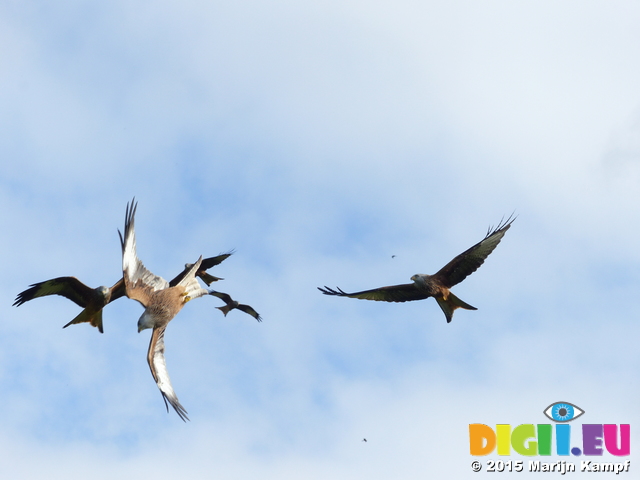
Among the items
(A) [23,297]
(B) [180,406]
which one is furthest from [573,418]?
(A) [23,297]

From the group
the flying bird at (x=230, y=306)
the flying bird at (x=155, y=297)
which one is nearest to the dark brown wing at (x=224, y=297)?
the flying bird at (x=230, y=306)

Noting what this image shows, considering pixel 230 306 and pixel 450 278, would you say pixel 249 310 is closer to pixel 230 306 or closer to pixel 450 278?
pixel 230 306

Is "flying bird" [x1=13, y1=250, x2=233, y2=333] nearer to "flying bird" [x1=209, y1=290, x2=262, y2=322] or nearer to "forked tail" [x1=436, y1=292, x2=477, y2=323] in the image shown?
"flying bird" [x1=209, y1=290, x2=262, y2=322]

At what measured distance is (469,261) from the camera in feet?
85.1

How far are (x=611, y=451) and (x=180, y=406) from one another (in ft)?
41.4

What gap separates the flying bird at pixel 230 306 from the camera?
2721 centimetres

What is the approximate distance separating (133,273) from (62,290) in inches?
152

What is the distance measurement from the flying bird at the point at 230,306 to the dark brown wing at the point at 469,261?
17.7 ft

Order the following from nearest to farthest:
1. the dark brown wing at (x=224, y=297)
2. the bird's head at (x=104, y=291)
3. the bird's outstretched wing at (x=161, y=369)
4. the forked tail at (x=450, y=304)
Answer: the bird's outstretched wing at (x=161, y=369), the forked tail at (x=450, y=304), the dark brown wing at (x=224, y=297), the bird's head at (x=104, y=291)

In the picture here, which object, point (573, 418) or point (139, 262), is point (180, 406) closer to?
point (139, 262)

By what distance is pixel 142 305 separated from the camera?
81.2 feet

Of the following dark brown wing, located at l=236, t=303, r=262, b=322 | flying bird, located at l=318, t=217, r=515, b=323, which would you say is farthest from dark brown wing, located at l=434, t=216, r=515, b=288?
dark brown wing, located at l=236, t=303, r=262, b=322

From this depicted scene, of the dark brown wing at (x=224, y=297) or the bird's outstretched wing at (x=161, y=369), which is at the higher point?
the dark brown wing at (x=224, y=297)

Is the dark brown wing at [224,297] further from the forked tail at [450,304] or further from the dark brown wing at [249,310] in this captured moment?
the forked tail at [450,304]
